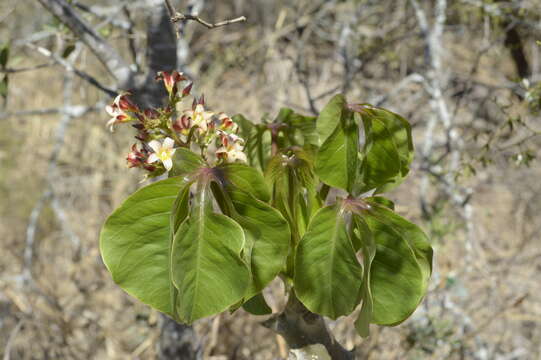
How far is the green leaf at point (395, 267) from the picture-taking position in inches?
28.2

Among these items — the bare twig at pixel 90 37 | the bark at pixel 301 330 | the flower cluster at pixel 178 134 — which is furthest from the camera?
the bare twig at pixel 90 37

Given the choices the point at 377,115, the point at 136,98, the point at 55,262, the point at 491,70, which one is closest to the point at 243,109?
the point at 55,262

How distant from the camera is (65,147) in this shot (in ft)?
13.1

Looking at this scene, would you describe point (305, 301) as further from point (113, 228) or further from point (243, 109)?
point (243, 109)

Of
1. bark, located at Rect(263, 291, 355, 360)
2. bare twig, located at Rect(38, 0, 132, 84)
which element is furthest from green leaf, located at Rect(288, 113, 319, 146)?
bare twig, located at Rect(38, 0, 132, 84)

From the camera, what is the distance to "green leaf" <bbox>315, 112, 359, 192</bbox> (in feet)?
2.44

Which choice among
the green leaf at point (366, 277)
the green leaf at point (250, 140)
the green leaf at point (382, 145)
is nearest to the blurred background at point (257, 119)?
the green leaf at point (250, 140)

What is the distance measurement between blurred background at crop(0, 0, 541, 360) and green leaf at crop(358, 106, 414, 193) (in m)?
0.44

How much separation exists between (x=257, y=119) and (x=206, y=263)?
2.92 meters

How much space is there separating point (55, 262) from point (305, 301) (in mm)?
2695

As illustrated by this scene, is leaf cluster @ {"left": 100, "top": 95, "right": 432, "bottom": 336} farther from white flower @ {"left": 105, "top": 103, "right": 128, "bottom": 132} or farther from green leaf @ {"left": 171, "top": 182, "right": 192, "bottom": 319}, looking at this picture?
white flower @ {"left": 105, "top": 103, "right": 128, "bottom": 132}

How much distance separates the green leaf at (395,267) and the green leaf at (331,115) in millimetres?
151

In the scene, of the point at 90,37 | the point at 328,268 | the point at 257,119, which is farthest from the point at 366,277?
the point at 257,119

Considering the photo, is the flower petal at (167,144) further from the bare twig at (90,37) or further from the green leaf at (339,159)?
the bare twig at (90,37)
